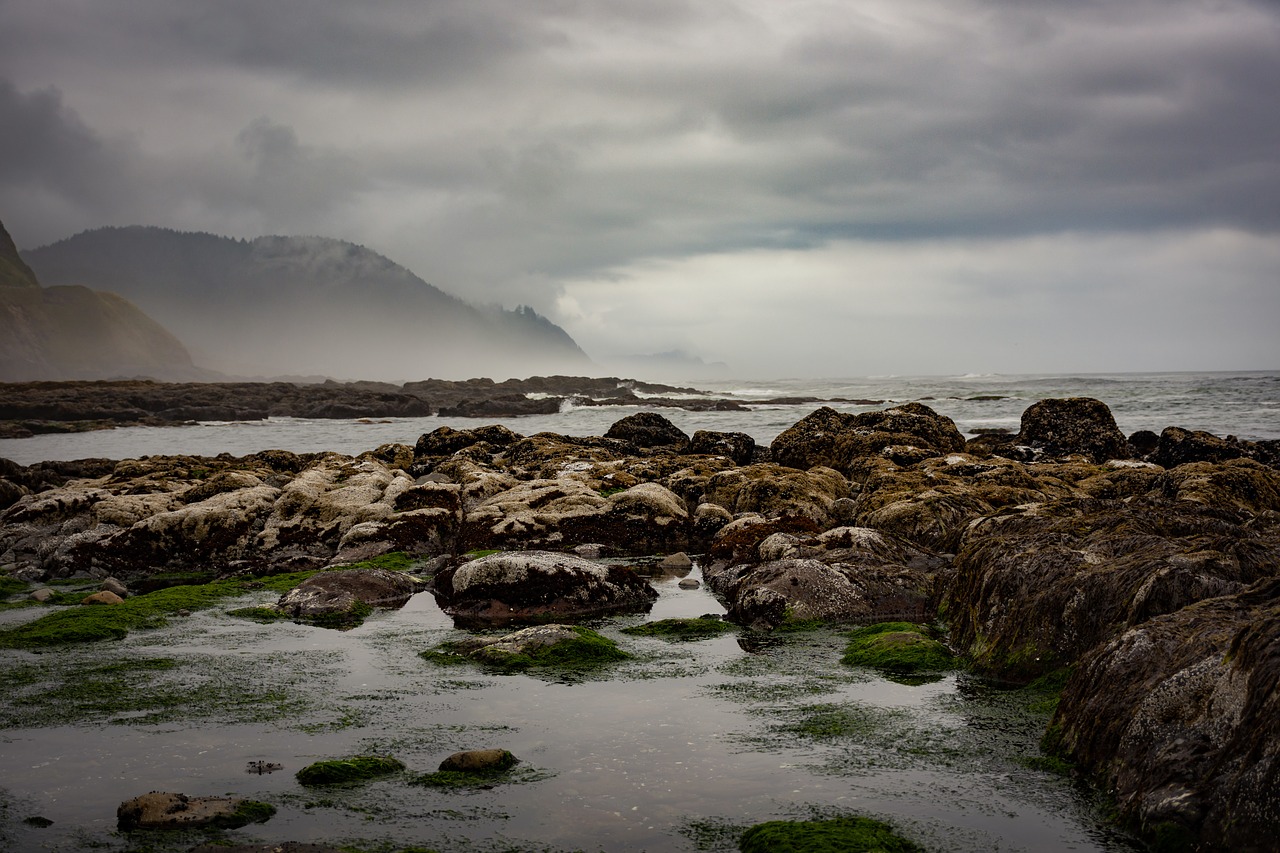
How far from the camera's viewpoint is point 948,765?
677 cm

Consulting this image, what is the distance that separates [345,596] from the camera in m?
13.0

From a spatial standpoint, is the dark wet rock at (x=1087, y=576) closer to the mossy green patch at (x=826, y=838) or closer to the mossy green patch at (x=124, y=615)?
the mossy green patch at (x=826, y=838)

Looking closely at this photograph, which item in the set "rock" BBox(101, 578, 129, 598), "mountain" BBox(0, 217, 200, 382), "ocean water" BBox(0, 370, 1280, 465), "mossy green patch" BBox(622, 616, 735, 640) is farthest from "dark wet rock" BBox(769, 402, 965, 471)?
"mountain" BBox(0, 217, 200, 382)

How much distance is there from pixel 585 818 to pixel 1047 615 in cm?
509

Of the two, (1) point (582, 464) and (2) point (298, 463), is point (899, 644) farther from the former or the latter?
(2) point (298, 463)

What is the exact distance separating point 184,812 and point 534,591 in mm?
6848

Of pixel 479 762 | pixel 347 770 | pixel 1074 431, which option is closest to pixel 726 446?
pixel 1074 431

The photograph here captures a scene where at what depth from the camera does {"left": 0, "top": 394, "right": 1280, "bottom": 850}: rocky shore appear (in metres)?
5.64

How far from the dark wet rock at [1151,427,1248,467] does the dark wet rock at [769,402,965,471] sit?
510 centimetres

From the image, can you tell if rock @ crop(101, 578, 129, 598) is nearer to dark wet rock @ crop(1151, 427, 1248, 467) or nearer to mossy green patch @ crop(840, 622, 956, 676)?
mossy green patch @ crop(840, 622, 956, 676)

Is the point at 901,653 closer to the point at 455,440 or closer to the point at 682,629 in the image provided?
the point at 682,629

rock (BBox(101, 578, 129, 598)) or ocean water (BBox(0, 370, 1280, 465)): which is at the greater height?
ocean water (BBox(0, 370, 1280, 465))

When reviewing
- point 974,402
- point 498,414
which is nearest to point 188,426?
point 498,414

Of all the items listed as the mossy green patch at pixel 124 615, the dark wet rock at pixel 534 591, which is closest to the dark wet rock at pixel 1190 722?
the dark wet rock at pixel 534 591
